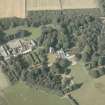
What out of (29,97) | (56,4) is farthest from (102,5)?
(29,97)

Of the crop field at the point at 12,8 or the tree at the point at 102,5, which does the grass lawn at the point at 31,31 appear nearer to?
the crop field at the point at 12,8

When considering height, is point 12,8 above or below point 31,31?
above

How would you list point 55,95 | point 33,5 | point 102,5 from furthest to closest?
1. point 33,5
2. point 102,5
3. point 55,95

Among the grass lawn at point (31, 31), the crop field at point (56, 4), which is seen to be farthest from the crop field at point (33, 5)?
the grass lawn at point (31, 31)

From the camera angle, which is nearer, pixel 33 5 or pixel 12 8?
pixel 12 8

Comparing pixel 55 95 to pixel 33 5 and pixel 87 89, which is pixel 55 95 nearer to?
pixel 87 89

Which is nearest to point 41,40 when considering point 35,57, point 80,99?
point 35,57

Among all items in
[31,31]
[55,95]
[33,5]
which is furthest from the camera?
[33,5]

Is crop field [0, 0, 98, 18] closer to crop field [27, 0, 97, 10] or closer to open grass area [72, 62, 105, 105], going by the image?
crop field [27, 0, 97, 10]

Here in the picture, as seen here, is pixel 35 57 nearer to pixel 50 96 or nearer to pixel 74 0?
pixel 50 96
